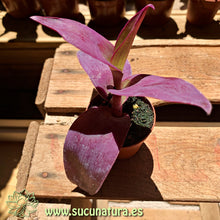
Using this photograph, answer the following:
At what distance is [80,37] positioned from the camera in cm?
35

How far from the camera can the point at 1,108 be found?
4.67 ft

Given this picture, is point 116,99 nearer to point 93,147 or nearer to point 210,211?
point 93,147

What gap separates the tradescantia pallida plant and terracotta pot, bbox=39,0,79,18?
0.58 meters

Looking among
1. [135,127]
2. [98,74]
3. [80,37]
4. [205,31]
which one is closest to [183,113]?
[205,31]

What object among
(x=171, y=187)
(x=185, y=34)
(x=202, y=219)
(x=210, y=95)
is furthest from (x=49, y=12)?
(x=202, y=219)

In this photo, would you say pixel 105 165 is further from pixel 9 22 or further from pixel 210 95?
pixel 9 22

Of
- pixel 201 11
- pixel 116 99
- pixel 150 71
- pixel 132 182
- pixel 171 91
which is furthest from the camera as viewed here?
pixel 201 11

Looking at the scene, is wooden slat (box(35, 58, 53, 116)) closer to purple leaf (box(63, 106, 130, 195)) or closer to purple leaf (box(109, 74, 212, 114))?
purple leaf (box(63, 106, 130, 195))

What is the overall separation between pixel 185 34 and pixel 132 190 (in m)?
0.74

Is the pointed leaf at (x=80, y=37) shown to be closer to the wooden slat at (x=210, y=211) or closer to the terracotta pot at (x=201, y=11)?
the terracotta pot at (x=201, y=11)

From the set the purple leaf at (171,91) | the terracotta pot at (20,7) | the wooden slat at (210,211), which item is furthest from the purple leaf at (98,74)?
the wooden slat at (210,211)

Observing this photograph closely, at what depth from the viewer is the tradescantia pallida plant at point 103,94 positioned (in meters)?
0.33

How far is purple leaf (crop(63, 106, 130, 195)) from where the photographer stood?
405 mm

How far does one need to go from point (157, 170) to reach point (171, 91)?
0.34 meters
